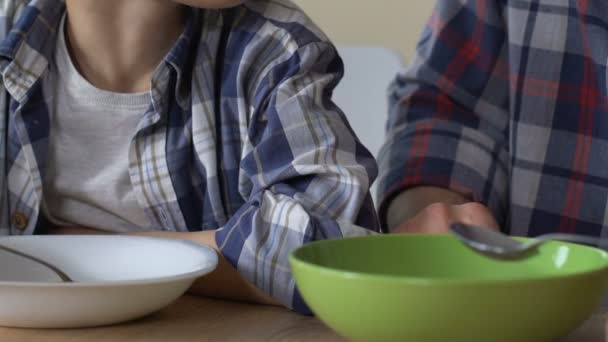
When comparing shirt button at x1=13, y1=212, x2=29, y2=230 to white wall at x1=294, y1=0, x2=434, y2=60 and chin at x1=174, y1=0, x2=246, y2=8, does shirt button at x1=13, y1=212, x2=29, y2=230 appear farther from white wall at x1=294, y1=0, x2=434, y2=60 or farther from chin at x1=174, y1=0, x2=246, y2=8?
white wall at x1=294, y1=0, x2=434, y2=60

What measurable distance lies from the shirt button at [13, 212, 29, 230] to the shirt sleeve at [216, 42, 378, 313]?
25cm

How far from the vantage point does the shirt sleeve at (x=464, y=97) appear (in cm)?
118

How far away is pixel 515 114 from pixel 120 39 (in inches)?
19.2

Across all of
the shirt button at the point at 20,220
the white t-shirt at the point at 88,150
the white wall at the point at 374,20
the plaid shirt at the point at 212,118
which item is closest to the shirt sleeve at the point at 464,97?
the plaid shirt at the point at 212,118

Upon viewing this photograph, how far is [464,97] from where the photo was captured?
1196mm

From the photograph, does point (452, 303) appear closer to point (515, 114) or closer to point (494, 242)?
point (494, 242)

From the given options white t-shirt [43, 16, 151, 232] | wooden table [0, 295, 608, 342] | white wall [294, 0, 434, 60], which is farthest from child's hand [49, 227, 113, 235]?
white wall [294, 0, 434, 60]

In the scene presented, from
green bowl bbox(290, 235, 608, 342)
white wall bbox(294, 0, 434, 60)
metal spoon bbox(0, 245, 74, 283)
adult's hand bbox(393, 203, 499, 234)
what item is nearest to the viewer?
green bowl bbox(290, 235, 608, 342)

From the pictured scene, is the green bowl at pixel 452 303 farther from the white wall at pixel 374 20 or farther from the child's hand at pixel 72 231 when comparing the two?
the white wall at pixel 374 20

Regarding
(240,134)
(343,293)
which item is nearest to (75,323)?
(343,293)

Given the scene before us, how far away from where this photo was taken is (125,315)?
69 centimetres

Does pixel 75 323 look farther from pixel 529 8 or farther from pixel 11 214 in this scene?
pixel 529 8

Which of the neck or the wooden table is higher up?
the neck

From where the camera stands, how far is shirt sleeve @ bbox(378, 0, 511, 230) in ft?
3.87
